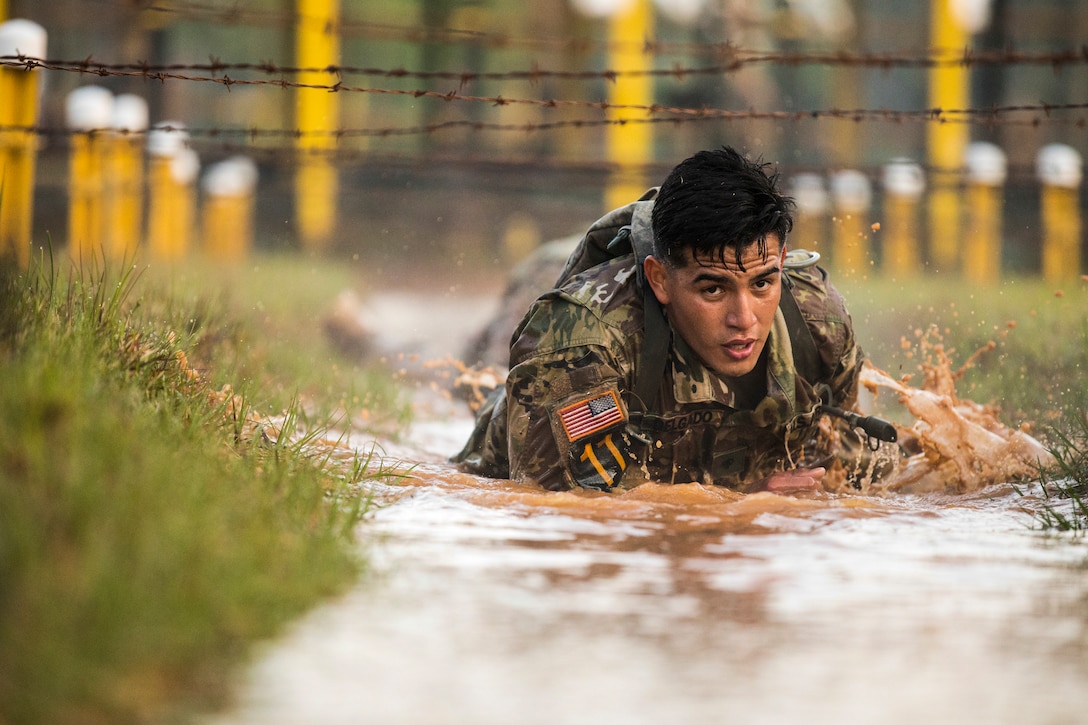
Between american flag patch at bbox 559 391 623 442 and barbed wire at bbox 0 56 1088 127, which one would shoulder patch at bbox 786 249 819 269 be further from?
american flag patch at bbox 559 391 623 442

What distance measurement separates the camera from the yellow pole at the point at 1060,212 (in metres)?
11.3

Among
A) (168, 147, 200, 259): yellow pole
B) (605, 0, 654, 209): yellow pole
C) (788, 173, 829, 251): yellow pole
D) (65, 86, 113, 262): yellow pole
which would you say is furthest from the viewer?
(605, 0, 654, 209): yellow pole

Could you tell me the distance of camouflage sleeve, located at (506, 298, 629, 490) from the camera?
174 inches

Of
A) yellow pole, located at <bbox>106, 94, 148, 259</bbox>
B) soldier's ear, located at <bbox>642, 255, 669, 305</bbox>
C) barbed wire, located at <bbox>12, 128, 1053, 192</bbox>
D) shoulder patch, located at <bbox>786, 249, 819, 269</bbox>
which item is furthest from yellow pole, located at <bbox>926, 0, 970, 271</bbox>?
soldier's ear, located at <bbox>642, 255, 669, 305</bbox>

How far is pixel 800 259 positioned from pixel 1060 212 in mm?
9013

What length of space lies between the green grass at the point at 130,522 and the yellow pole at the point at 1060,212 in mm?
8271

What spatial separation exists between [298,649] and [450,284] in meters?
10.6

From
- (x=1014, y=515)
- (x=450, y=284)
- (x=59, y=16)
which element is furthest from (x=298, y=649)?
(x=59, y=16)

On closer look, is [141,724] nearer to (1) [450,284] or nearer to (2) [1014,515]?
(2) [1014,515]

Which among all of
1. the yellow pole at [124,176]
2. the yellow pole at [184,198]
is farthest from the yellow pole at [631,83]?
the yellow pole at [124,176]

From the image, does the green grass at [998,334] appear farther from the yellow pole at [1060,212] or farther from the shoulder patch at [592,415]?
the yellow pole at [1060,212]

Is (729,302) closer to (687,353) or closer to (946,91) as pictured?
(687,353)

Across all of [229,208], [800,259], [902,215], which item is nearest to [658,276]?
[800,259]

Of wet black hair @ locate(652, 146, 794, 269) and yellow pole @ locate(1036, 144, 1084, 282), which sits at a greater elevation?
yellow pole @ locate(1036, 144, 1084, 282)
